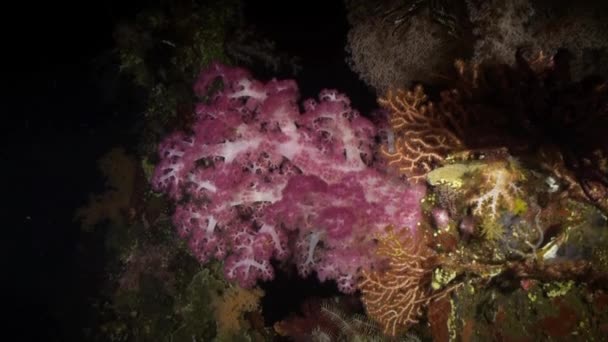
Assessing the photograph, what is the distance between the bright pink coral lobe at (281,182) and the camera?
3.29 m

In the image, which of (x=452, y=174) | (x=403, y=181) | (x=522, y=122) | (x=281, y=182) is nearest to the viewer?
(x=522, y=122)

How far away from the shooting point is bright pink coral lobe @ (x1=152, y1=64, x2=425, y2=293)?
3.29 meters

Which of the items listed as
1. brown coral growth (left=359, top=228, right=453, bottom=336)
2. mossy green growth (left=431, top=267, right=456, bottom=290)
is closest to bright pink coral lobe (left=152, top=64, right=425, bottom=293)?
brown coral growth (left=359, top=228, right=453, bottom=336)

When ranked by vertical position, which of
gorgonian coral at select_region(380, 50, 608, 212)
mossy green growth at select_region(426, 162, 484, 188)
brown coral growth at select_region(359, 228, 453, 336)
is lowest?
brown coral growth at select_region(359, 228, 453, 336)

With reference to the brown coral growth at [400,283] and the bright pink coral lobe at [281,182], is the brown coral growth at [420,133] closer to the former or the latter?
the bright pink coral lobe at [281,182]

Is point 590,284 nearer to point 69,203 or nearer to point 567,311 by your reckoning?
point 567,311

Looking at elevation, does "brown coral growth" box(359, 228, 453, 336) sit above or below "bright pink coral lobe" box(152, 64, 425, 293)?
below

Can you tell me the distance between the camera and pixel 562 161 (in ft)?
8.49

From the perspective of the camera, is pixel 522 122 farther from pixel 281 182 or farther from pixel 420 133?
pixel 281 182

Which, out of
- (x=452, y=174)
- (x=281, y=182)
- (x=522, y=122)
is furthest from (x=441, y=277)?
(x=281, y=182)

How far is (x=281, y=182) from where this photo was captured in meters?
3.51

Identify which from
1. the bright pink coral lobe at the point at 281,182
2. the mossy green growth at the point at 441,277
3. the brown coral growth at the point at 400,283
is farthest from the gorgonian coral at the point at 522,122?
the mossy green growth at the point at 441,277

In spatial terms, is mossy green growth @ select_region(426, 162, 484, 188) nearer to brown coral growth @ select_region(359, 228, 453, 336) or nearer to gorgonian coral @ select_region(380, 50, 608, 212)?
gorgonian coral @ select_region(380, 50, 608, 212)

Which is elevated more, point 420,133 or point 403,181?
point 420,133
